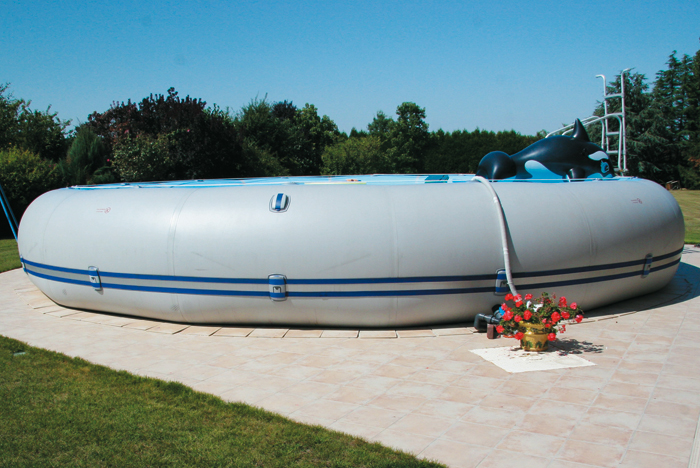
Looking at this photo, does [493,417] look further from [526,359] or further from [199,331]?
[199,331]

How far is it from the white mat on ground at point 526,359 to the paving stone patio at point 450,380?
16 centimetres

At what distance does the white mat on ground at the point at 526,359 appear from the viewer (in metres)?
6.45

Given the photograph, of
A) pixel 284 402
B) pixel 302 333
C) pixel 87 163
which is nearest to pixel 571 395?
pixel 284 402

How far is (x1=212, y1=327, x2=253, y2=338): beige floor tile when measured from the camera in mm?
7973

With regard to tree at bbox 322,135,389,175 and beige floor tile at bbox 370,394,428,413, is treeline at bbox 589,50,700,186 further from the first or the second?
beige floor tile at bbox 370,394,428,413

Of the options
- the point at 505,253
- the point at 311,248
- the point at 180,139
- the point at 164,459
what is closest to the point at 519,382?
the point at 505,253

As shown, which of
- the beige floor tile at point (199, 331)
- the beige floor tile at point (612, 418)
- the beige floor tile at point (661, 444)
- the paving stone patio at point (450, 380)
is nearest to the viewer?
the beige floor tile at point (661, 444)

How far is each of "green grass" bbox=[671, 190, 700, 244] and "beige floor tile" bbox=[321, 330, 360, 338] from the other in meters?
14.9

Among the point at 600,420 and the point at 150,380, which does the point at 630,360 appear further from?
the point at 150,380

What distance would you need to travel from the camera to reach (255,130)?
37438 mm

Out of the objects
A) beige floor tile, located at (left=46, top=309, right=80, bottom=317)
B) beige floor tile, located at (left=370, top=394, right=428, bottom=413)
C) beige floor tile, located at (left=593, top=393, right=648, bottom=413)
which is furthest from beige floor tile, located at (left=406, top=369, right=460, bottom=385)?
beige floor tile, located at (left=46, top=309, right=80, bottom=317)

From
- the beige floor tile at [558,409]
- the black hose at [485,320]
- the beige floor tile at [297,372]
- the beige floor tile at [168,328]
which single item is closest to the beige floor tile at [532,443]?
the beige floor tile at [558,409]

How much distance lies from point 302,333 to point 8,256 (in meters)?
14.2

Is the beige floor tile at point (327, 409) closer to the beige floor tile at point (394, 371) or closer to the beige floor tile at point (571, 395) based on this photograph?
the beige floor tile at point (394, 371)
